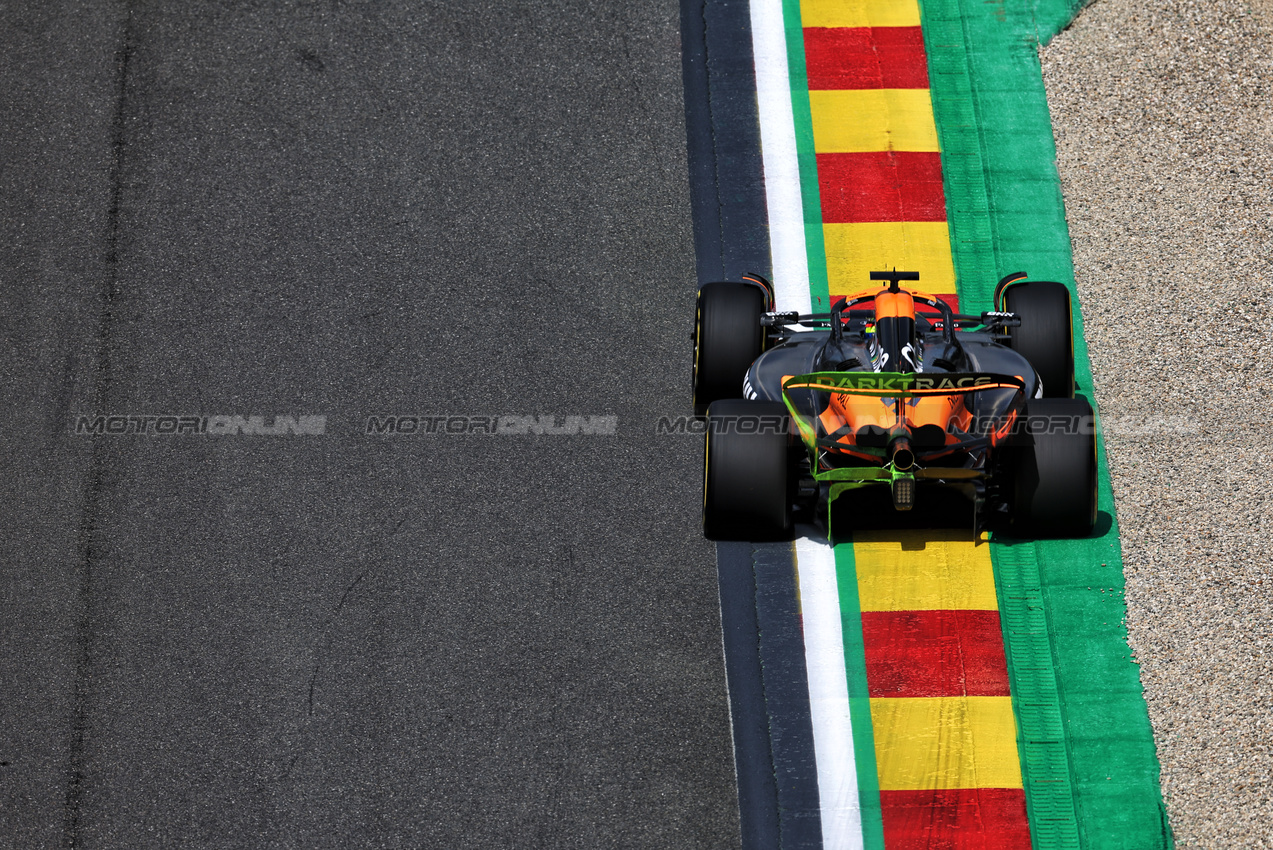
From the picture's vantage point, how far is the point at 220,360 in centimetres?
978

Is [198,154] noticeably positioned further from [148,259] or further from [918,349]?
[918,349]

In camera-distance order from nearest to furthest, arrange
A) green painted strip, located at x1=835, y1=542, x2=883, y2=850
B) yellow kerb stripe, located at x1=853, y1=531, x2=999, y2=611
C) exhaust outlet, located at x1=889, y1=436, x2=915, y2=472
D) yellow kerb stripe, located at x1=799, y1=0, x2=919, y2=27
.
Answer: exhaust outlet, located at x1=889, y1=436, x2=915, y2=472
green painted strip, located at x1=835, y1=542, x2=883, y2=850
yellow kerb stripe, located at x1=853, y1=531, x2=999, y2=611
yellow kerb stripe, located at x1=799, y1=0, x2=919, y2=27

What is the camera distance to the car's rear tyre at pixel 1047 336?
876 centimetres

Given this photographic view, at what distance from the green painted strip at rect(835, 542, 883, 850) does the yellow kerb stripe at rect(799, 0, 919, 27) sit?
4.82 meters

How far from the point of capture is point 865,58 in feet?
36.2

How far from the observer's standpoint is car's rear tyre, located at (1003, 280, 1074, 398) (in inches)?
345

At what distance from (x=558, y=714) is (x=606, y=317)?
3.04 m

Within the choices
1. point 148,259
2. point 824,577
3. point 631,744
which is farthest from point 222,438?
point 824,577

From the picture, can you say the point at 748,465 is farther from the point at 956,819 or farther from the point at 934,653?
the point at 956,819

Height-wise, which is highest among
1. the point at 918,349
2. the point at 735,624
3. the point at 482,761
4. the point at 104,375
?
the point at 104,375
